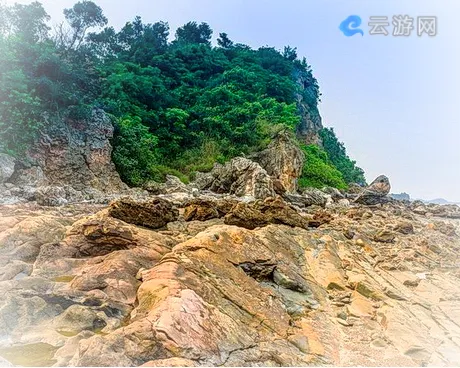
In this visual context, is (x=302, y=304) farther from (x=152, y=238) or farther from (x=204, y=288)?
(x=152, y=238)

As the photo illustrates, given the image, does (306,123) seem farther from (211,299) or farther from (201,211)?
(211,299)

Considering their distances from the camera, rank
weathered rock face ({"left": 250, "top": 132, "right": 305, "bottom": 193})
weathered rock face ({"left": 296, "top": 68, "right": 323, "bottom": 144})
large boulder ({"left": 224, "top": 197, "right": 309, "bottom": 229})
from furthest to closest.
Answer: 1. weathered rock face ({"left": 296, "top": 68, "right": 323, "bottom": 144})
2. weathered rock face ({"left": 250, "top": 132, "right": 305, "bottom": 193})
3. large boulder ({"left": 224, "top": 197, "right": 309, "bottom": 229})

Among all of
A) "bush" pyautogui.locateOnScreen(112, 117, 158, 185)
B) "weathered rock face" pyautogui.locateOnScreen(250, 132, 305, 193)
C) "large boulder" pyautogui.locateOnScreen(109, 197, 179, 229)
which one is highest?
"weathered rock face" pyautogui.locateOnScreen(250, 132, 305, 193)

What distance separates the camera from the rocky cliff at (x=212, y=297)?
3.12 meters

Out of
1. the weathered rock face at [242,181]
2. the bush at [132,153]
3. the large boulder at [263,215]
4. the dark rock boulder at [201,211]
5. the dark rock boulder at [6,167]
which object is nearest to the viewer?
the large boulder at [263,215]

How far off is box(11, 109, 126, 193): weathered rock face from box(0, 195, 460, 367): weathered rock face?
712 centimetres

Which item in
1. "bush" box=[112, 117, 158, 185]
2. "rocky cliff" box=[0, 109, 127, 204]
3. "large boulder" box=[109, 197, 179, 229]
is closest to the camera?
"large boulder" box=[109, 197, 179, 229]

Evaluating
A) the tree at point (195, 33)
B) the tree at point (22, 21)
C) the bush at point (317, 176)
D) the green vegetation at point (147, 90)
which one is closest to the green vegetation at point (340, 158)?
the green vegetation at point (147, 90)

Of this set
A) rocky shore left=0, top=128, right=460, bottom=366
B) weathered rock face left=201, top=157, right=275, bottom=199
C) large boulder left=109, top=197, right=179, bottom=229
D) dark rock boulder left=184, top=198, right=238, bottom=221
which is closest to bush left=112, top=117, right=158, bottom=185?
weathered rock face left=201, top=157, right=275, bottom=199

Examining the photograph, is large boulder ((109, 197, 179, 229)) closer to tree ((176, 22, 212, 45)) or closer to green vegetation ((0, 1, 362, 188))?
green vegetation ((0, 1, 362, 188))

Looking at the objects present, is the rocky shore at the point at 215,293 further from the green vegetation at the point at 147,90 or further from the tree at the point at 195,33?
the tree at the point at 195,33

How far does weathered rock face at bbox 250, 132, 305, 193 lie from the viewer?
1847 centimetres

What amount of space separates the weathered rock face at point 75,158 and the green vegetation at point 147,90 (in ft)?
1.52

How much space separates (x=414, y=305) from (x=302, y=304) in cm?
164
